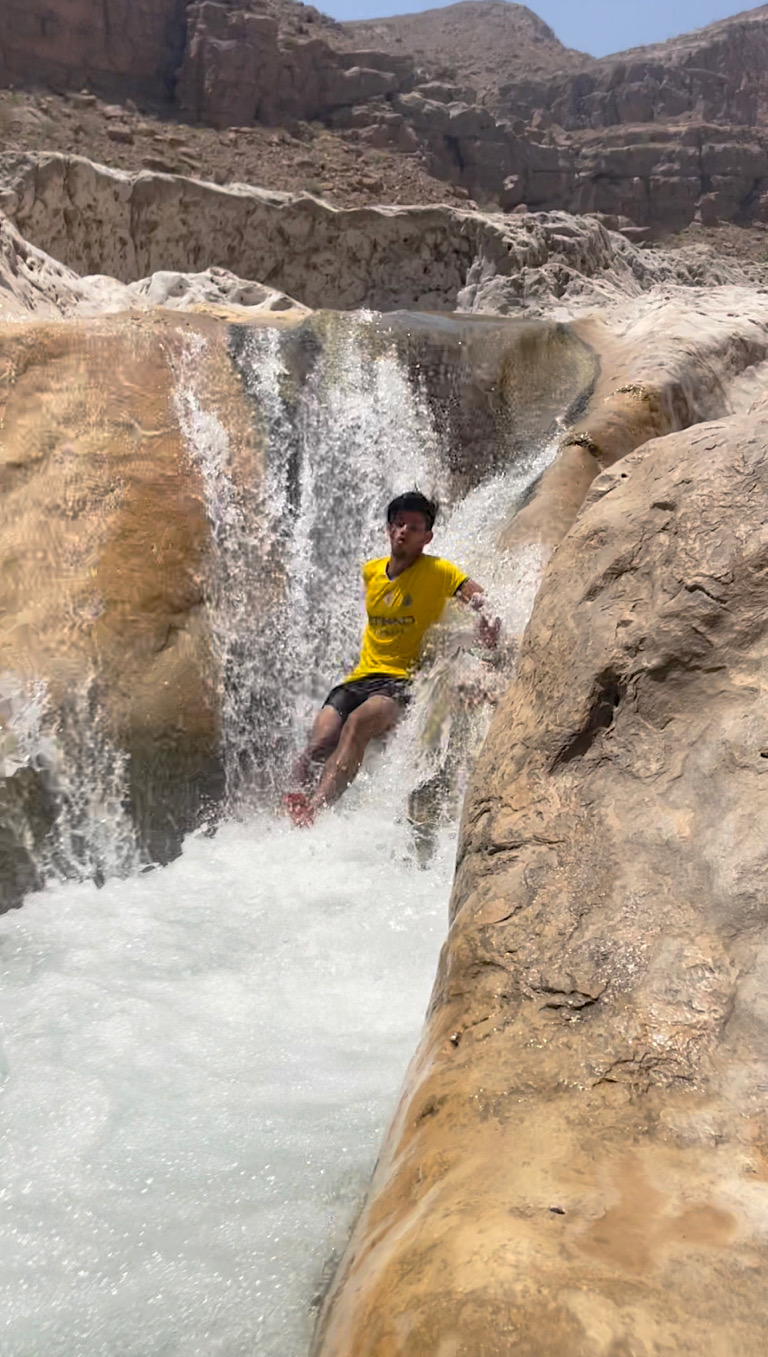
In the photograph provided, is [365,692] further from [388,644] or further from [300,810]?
[300,810]

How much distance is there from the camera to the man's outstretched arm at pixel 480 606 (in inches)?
142

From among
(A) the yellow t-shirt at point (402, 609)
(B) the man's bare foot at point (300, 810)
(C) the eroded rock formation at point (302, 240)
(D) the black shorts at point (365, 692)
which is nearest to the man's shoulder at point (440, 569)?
(A) the yellow t-shirt at point (402, 609)

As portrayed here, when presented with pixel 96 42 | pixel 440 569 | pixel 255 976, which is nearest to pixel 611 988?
pixel 255 976

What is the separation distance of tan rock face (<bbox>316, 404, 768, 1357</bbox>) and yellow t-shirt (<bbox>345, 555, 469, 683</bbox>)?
1373 millimetres

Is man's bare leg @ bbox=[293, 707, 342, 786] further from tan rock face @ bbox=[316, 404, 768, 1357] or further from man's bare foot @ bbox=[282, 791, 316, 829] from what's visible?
tan rock face @ bbox=[316, 404, 768, 1357]

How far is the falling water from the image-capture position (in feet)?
5.89

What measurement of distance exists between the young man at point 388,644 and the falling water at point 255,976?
0.09 m

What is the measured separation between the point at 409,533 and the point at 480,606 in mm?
352

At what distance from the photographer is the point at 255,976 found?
288 cm

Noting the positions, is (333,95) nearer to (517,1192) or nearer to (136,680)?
(136,680)

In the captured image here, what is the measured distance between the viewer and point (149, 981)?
9.43 feet

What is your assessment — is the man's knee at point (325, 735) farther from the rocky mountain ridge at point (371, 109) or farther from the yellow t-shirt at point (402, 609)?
the rocky mountain ridge at point (371, 109)

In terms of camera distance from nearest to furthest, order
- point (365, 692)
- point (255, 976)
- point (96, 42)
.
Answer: point (255, 976) < point (365, 692) < point (96, 42)

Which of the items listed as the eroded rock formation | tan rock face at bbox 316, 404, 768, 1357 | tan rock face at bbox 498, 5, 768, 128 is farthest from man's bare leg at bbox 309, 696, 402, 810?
tan rock face at bbox 498, 5, 768, 128
